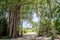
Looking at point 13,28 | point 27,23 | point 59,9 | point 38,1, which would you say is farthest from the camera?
point 27,23

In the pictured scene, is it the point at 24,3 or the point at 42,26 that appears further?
the point at 42,26

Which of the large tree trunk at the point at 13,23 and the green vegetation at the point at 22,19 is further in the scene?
the large tree trunk at the point at 13,23

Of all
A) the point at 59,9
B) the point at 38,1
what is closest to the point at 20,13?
the point at 38,1

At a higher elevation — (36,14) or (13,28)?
(36,14)

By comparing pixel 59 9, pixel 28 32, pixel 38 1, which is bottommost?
pixel 28 32

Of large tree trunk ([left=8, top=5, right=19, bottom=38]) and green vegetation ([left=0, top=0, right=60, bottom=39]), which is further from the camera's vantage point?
large tree trunk ([left=8, top=5, right=19, bottom=38])

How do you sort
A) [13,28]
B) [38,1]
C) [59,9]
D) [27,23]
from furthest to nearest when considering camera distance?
[27,23], [13,28], [38,1], [59,9]

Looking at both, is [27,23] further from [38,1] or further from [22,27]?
[38,1]

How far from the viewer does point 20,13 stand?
13.9 m

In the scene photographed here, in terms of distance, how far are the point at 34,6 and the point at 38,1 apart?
0.84 m

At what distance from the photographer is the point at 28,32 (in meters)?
15.2

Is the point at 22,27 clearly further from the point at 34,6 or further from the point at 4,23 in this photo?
the point at 34,6

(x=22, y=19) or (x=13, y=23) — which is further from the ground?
(x=22, y=19)

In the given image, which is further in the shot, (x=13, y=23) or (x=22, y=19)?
(x=22, y=19)
